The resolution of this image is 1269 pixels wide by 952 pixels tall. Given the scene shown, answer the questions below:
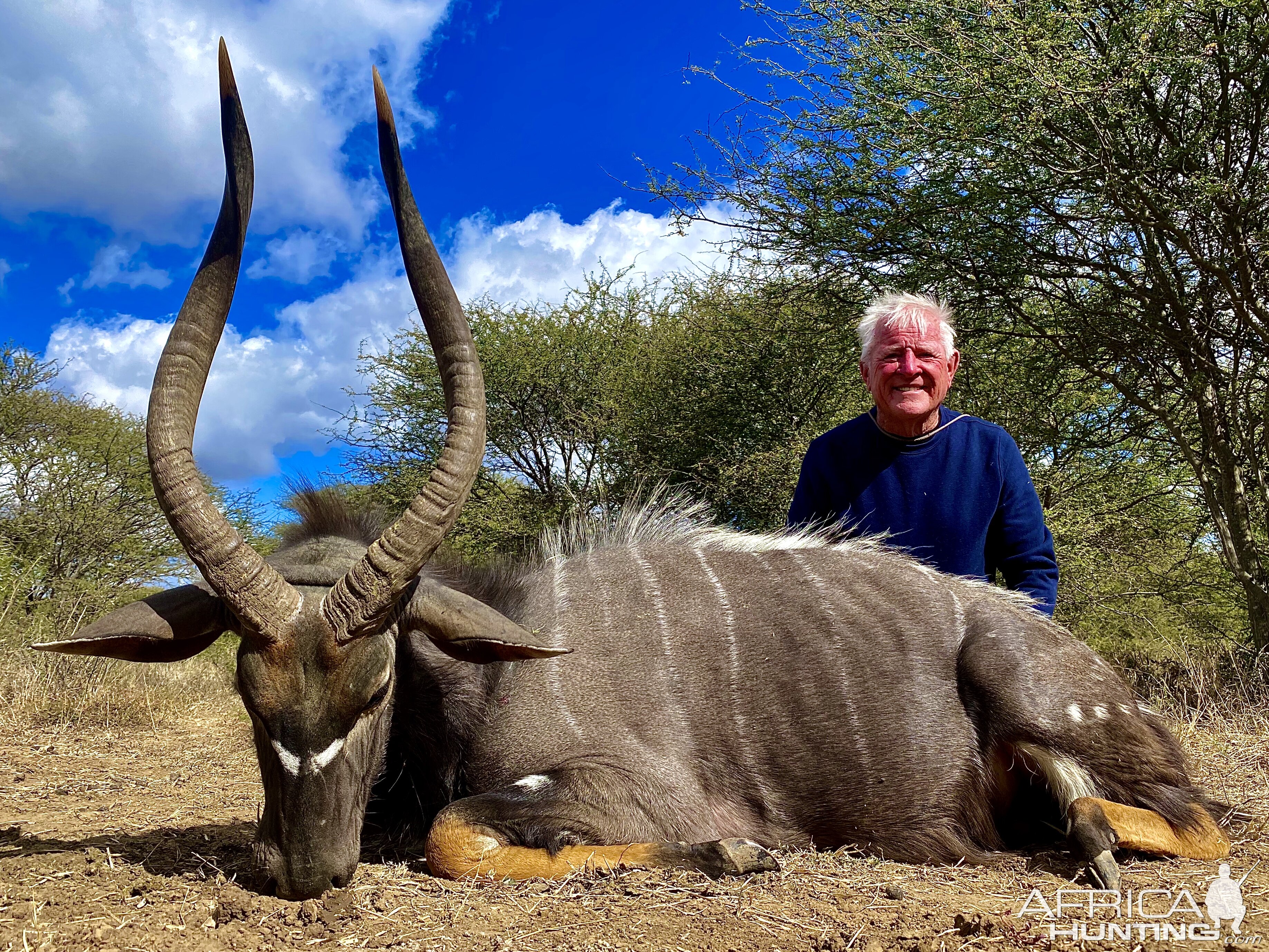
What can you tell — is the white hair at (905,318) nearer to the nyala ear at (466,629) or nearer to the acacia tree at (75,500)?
the nyala ear at (466,629)

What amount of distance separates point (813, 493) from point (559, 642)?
1.92 metres

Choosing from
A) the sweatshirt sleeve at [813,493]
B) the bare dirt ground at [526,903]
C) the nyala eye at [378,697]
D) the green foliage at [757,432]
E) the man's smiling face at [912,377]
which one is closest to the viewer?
the bare dirt ground at [526,903]

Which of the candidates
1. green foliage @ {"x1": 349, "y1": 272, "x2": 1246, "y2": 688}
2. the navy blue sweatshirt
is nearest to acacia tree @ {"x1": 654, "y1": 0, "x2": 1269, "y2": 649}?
green foliage @ {"x1": 349, "y1": 272, "x2": 1246, "y2": 688}

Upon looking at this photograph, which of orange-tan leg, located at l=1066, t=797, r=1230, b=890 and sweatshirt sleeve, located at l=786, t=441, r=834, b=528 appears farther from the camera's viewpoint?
sweatshirt sleeve, located at l=786, t=441, r=834, b=528

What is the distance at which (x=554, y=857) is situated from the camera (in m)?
3.07

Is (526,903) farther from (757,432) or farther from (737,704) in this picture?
(757,432)

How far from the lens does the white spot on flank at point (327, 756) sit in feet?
9.27

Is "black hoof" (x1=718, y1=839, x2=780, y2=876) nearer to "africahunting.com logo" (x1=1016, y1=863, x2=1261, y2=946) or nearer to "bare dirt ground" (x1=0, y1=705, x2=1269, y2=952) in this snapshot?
"bare dirt ground" (x1=0, y1=705, x2=1269, y2=952)

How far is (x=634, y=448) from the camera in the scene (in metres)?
12.4

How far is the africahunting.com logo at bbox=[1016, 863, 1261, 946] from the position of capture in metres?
2.60

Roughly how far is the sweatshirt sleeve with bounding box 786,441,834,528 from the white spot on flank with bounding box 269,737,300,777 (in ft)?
9.32

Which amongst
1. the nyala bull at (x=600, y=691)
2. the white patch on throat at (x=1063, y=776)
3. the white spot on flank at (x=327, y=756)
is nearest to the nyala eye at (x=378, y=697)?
the nyala bull at (x=600, y=691)

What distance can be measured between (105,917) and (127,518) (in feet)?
45.6

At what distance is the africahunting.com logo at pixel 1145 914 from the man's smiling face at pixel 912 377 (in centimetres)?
236
